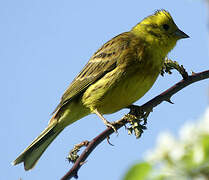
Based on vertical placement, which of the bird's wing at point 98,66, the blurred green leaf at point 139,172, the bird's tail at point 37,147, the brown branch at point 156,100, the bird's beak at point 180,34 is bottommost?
the bird's beak at point 180,34

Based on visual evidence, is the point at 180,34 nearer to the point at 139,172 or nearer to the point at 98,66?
the point at 98,66

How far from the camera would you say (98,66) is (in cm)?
533

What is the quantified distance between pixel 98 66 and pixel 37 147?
58.0 inches

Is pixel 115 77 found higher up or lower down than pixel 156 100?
lower down

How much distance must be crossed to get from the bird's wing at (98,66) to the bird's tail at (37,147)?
1.00 ft

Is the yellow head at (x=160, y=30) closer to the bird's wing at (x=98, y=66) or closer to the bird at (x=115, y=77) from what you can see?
the bird at (x=115, y=77)

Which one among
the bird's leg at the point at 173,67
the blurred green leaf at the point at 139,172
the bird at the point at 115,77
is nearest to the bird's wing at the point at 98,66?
the bird at the point at 115,77

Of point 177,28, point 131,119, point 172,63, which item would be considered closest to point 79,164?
point 131,119

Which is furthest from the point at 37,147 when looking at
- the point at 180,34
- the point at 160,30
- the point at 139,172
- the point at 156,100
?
the point at 139,172

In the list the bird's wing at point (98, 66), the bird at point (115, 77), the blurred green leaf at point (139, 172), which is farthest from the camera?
the bird's wing at point (98, 66)

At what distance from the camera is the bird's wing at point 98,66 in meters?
5.08

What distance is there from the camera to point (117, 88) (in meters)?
4.55

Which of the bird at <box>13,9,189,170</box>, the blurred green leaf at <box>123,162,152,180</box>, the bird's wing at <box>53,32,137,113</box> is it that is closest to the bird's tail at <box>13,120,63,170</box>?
the bird at <box>13,9,189,170</box>

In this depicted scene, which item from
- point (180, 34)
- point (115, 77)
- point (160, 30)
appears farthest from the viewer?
point (160, 30)
